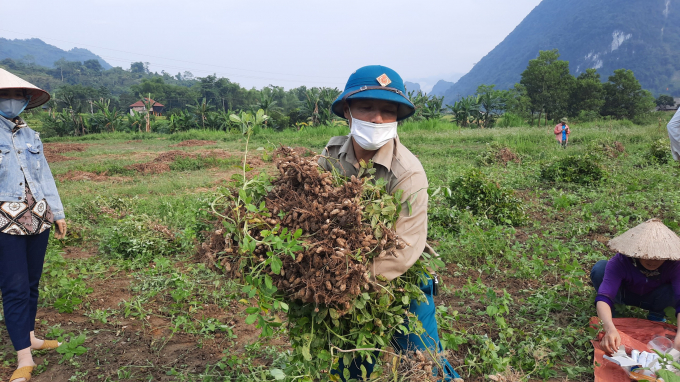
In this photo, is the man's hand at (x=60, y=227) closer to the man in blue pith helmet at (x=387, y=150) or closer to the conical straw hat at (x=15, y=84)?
the conical straw hat at (x=15, y=84)

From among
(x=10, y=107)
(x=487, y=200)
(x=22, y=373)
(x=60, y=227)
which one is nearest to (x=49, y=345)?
(x=22, y=373)

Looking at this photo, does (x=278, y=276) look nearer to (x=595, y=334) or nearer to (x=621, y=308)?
(x=595, y=334)

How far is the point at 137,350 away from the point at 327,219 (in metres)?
2.47

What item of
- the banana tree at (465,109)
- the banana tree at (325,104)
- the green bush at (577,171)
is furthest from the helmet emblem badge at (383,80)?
the banana tree at (465,109)

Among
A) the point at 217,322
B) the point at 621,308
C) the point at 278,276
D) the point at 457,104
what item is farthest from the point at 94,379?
the point at 457,104

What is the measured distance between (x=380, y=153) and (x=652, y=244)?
79.0 inches

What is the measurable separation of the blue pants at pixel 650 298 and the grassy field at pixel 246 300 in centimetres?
24

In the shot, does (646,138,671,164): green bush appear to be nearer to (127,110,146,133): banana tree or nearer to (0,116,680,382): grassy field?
(0,116,680,382): grassy field

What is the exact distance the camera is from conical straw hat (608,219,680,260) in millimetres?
2482

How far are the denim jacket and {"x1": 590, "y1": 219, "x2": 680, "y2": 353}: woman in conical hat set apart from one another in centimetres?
393

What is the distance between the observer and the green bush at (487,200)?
5.44 m

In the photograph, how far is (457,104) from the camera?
29.7 metres

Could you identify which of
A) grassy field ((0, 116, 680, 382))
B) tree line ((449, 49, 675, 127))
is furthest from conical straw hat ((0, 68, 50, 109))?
tree line ((449, 49, 675, 127))

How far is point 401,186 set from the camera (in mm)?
1790
